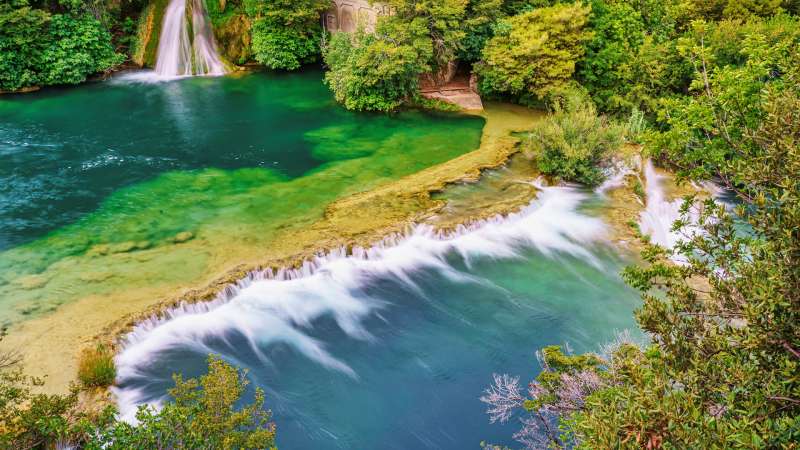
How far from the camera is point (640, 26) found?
24.3 metres

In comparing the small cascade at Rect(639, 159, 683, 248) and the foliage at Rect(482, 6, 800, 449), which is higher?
the foliage at Rect(482, 6, 800, 449)

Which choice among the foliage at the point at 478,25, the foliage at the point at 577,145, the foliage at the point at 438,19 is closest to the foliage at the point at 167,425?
the foliage at the point at 577,145

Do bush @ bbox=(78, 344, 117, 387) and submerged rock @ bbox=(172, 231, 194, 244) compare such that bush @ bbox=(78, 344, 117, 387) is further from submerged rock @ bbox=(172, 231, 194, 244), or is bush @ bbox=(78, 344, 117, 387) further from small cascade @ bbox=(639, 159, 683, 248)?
small cascade @ bbox=(639, 159, 683, 248)

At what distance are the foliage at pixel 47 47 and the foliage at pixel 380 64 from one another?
11292mm

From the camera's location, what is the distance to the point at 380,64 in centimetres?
2336

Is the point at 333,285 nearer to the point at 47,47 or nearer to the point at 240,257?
the point at 240,257

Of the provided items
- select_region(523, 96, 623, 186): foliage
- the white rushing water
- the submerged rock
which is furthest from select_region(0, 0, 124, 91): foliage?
select_region(523, 96, 623, 186): foliage

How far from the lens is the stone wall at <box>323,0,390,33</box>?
28066mm

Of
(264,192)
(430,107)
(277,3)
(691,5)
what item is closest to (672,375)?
(264,192)

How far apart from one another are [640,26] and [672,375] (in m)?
22.7

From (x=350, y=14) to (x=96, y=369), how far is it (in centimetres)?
2373

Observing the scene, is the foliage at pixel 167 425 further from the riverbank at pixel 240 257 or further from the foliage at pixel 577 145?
the foliage at pixel 577 145

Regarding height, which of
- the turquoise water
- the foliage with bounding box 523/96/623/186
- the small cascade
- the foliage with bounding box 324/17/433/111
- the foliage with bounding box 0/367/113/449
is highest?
the foliage with bounding box 324/17/433/111

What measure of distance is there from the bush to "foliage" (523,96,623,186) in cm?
1379
